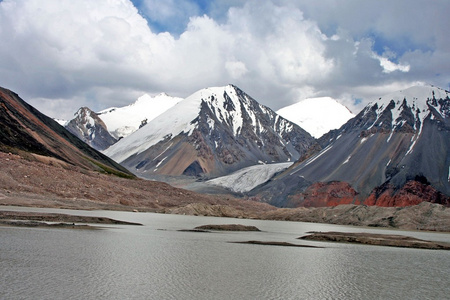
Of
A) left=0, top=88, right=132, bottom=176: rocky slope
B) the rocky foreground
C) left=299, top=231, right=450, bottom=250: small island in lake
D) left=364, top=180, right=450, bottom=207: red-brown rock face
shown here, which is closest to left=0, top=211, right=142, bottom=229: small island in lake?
the rocky foreground

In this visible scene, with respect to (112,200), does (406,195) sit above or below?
above

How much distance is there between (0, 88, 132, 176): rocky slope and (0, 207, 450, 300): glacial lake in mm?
91224

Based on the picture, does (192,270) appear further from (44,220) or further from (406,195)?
(406,195)

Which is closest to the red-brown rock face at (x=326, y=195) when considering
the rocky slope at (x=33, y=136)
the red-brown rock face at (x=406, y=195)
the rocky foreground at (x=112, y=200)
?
the red-brown rock face at (x=406, y=195)

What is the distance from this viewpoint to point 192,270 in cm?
3281

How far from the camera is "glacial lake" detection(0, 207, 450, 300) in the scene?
25906 mm

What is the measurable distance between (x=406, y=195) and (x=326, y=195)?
29174 millimetres

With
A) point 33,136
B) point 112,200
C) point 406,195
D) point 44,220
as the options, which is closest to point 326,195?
point 406,195

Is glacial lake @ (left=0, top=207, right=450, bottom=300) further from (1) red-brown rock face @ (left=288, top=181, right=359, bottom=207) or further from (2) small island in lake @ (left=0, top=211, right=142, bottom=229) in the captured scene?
(1) red-brown rock face @ (left=288, top=181, right=359, bottom=207)

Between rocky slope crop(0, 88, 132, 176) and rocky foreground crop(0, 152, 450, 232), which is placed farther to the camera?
rocky slope crop(0, 88, 132, 176)

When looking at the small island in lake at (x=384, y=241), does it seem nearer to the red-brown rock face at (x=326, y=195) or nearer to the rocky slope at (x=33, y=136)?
the rocky slope at (x=33, y=136)

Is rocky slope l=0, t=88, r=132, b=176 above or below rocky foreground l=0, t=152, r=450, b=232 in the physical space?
above

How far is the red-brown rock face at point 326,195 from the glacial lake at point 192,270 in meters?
131

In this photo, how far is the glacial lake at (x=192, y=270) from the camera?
25.9m
